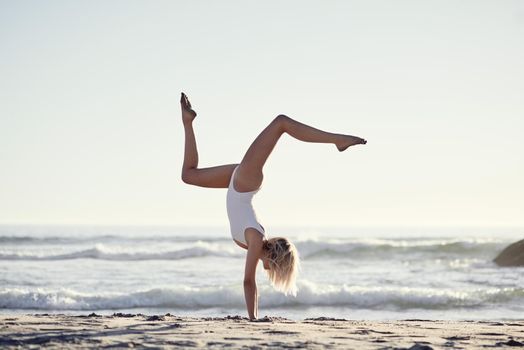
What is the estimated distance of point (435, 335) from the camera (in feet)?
20.0

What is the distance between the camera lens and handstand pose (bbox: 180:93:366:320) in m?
5.99

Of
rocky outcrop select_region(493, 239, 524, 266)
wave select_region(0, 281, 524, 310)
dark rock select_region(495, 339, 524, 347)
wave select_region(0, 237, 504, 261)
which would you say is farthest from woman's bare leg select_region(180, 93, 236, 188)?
wave select_region(0, 237, 504, 261)

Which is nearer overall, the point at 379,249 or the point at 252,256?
the point at 252,256

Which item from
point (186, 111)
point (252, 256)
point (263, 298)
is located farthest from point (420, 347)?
point (263, 298)

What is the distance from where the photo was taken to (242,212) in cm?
631

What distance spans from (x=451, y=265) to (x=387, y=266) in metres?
2.06

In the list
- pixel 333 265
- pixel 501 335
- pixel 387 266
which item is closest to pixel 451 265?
pixel 387 266

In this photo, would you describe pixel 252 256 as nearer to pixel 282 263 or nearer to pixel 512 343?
pixel 282 263

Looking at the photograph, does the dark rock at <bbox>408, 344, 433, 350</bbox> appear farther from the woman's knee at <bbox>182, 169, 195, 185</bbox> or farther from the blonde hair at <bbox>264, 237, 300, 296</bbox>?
the woman's knee at <bbox>182, 169, 195, 185</bbox>

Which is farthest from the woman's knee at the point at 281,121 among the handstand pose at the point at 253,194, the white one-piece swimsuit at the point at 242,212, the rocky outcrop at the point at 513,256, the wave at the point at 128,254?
the wave at the point at 128,254

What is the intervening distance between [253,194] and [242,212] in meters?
0.19

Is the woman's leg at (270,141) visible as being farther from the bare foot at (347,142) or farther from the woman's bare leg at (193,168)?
the woman's bare leg at (193,168)

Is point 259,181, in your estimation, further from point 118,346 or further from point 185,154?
point 118,346

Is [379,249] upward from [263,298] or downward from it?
upward
